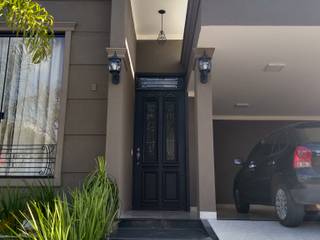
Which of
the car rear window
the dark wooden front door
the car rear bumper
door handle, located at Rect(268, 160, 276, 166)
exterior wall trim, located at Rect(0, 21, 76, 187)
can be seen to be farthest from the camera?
the dark wooden front door

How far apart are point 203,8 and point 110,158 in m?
2.44

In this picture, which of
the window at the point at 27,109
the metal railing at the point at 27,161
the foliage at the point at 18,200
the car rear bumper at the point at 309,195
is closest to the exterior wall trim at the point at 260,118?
the window at the point at 27,109

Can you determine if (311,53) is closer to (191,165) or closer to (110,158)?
(191,165)

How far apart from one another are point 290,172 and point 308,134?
50cm

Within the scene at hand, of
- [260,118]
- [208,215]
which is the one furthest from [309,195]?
[260,118]

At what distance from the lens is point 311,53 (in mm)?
5027

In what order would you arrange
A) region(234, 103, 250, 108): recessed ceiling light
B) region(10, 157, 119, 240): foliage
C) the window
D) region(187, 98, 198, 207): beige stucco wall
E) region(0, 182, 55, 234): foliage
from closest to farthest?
region(10, 157, 119, 240): foliage
region(0, 182, 55, 234): foliage
the window
region(187, 98, 198, 207): beige stucco wall
region(234, 103, 250, 108): recessed ceiling light

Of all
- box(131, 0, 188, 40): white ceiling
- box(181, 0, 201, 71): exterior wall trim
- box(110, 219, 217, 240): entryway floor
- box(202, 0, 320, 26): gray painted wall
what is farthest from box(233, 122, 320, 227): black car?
box(131, 0, 188, 40): white ceiling

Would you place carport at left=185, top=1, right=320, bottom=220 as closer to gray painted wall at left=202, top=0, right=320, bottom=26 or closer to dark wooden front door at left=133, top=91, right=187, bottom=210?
gray painted wall at left=202, top=0, right=320, bottom=26

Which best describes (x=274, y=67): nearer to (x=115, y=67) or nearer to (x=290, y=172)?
(x=290, y=172)

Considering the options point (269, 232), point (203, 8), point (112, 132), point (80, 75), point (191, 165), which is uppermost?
point (203, 8)

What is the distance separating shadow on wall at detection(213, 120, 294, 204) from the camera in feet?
27.1

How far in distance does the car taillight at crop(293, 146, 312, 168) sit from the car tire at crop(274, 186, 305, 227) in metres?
0.38

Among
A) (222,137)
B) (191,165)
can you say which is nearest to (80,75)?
(191,165)
